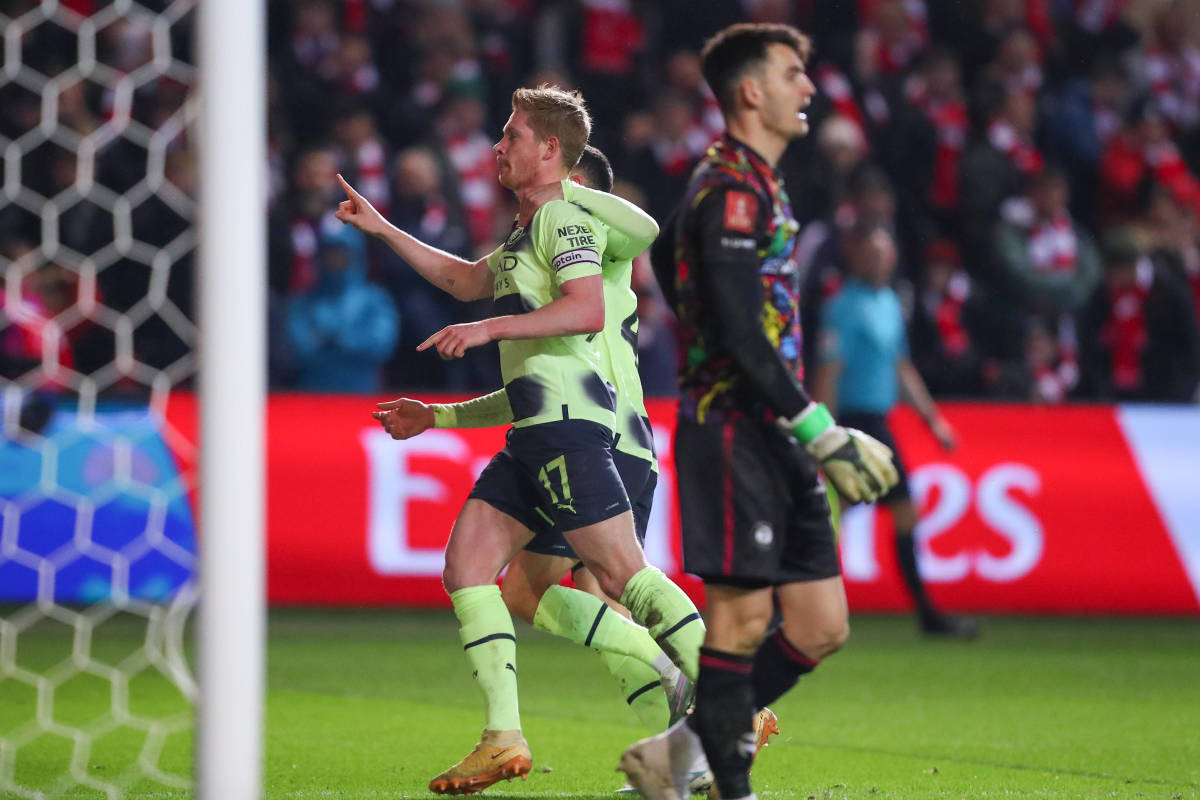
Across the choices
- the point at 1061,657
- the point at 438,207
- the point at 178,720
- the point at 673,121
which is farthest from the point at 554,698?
the point at 673,121

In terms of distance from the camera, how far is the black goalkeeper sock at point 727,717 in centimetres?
343

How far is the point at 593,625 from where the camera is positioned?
175 inches

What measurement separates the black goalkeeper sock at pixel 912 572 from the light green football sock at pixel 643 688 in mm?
3870

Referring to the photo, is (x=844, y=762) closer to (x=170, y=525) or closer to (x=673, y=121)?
(x=170, y=525)

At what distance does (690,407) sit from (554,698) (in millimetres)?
2965

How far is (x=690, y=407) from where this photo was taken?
354 centimetres

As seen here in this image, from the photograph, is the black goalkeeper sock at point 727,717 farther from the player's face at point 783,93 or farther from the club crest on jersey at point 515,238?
the club crest on jersey at point 515,238

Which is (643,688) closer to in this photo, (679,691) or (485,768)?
(679,691)

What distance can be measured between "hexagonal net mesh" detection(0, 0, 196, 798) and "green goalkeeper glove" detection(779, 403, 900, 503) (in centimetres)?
365

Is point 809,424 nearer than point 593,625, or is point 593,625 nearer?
point 809,424

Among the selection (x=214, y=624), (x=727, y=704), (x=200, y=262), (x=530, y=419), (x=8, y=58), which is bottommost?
(x=727, y=704)

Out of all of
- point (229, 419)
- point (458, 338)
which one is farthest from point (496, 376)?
point (229, 419)

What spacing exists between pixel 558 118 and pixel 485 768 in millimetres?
1723

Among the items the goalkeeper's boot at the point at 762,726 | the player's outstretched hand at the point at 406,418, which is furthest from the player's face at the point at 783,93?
the goalkeeper's boot at the point at 762,726
